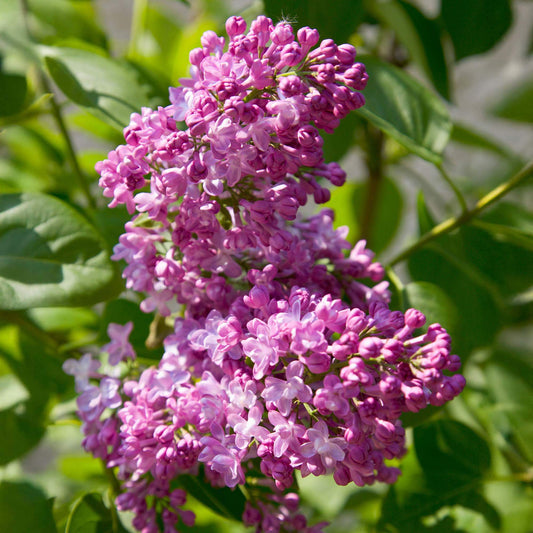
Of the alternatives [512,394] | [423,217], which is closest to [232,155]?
[423,217]

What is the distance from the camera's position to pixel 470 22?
0.69 m

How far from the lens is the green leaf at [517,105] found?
87cm

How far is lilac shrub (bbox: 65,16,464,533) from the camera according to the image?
0.35 metres

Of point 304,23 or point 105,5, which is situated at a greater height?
point 304,23

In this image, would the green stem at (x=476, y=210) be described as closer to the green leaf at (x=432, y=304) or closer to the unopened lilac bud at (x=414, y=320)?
the green leaf at (x=432, y=304)

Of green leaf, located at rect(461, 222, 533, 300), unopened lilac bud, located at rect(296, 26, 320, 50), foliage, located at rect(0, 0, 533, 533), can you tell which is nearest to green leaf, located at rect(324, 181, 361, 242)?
foliage, located at rect(0, 0, 533, 533)

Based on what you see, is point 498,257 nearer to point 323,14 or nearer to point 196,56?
point 323,14

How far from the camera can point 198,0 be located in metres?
1.15

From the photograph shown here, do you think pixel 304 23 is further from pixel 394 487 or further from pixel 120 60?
pixel 394 487

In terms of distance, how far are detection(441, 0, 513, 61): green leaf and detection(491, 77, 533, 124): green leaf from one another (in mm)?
192

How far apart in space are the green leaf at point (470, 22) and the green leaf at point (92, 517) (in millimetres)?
531

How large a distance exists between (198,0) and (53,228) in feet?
2.64

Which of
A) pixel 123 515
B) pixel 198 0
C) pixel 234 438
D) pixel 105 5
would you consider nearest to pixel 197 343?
pixel 234 438

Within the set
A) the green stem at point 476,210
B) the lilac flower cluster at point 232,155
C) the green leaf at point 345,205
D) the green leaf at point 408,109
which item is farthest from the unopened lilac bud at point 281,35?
the green leaf at point 345,205
